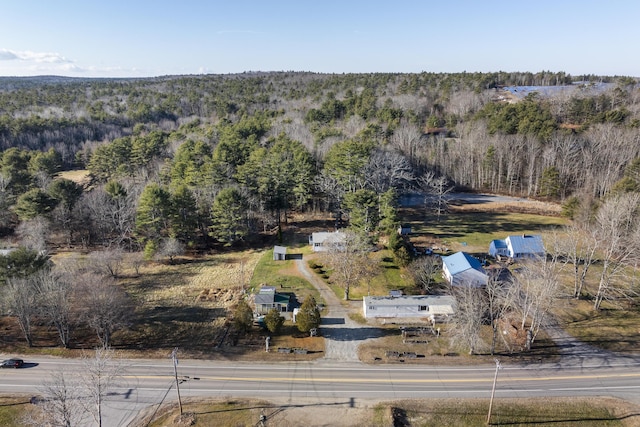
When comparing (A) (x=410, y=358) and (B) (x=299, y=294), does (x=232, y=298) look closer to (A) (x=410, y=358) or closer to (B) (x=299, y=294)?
(B) (x=299, y=294)

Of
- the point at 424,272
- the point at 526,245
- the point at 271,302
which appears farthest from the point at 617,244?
the point at 271,302

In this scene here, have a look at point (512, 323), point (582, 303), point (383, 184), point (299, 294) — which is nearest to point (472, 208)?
point (383, 184)

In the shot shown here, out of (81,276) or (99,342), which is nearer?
(99,342)

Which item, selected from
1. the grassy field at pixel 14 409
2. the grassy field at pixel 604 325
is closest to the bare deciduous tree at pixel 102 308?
the grassy field at pixel 14 409

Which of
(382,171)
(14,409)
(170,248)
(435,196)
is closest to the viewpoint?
(14,409)

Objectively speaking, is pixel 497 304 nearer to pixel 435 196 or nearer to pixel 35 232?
pixel 435 196

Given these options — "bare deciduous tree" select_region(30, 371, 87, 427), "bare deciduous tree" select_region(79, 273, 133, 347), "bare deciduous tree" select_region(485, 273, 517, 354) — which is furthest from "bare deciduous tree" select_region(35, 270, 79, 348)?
"bare deciduous tree" select_region(485, 273, 517, 354)

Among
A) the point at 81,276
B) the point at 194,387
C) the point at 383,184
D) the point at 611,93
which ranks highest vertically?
the point at 611,93
